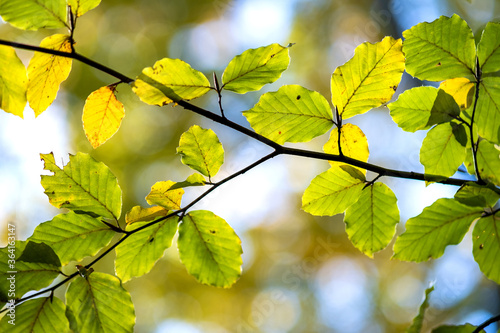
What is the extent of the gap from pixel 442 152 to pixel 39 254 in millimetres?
632

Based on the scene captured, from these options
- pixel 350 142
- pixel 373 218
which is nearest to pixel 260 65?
pixel 350 142

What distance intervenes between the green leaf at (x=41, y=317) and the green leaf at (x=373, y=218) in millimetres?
468

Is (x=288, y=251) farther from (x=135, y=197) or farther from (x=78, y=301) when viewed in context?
(x=78, y=301)

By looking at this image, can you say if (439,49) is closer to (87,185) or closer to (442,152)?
(442,152)

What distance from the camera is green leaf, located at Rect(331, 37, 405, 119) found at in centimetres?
59

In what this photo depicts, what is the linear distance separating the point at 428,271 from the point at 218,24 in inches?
154

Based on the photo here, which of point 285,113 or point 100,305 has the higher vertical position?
point 285,113

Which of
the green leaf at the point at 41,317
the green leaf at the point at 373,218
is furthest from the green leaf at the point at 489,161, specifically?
the green leaf at the point at 41,317

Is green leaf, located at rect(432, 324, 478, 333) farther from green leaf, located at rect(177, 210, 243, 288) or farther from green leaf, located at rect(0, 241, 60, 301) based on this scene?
green leaf, located at rect(0, 241, 60, 301)

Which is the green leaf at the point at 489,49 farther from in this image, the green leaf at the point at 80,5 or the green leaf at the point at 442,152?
the green leaf at the point at 80,5

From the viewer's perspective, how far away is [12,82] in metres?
0.57

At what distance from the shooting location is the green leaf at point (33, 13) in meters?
0.54

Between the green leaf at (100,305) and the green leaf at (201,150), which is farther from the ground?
the green leaf at (201,150)

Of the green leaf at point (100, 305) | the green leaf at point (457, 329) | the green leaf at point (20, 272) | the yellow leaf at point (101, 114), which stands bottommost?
the green leaf at point (457, 329)
